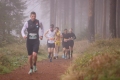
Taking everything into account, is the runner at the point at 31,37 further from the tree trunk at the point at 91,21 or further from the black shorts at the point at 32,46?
the tree trunk at the point at 91,21

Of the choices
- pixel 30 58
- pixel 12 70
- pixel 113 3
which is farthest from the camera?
pixel 113 3

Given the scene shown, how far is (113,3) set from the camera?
18438mm

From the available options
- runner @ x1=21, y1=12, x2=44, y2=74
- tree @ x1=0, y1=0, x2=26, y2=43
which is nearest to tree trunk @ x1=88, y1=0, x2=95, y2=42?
tree @ x1=0, y1=0, x2=26, y2=43

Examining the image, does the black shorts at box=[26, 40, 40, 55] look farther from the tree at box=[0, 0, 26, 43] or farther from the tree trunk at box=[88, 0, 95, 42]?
the tree trunk at box=[88, 0, 95, 42]

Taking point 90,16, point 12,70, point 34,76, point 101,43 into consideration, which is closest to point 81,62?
point 34,76

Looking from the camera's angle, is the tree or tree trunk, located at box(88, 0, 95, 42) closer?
the tree

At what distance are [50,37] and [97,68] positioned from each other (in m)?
8.44

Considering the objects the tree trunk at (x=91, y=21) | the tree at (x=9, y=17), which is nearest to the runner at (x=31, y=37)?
→ the tree at (x=9, y=17)

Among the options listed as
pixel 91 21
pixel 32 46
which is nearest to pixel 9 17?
pixel 91 21

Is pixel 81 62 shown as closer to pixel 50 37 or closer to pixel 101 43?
pixel 50 37

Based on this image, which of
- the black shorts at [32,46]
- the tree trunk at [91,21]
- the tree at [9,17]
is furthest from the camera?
the tree trunk at [91,21]

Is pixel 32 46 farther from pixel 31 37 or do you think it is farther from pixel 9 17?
pixel 9 17

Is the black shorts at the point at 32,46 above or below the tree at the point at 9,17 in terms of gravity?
below

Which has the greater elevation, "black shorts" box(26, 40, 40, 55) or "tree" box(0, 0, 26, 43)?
"tree" box(0, 0, 26, 43)
